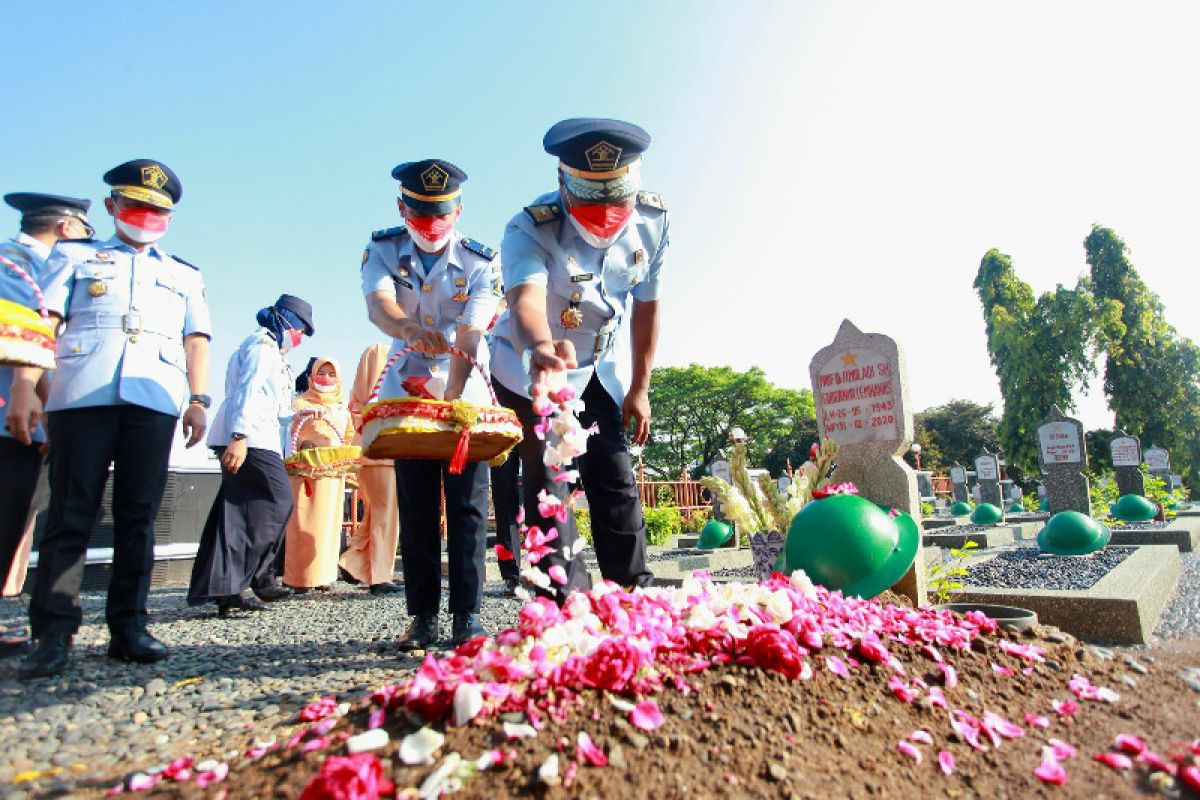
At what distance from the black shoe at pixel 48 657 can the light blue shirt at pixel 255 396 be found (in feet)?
5.90

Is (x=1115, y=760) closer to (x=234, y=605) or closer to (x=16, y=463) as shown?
(x=16, y=463)

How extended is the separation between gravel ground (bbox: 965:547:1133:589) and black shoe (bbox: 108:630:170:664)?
207 inches

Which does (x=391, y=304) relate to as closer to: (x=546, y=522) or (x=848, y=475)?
(x=546, y=522)

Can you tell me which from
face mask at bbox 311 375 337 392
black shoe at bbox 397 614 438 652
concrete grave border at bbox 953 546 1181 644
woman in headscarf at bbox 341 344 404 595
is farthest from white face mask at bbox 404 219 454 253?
concrete grave border at bbox 953 546 1181 644

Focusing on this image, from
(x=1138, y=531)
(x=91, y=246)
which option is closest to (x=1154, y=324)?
(x=1138, y=531)

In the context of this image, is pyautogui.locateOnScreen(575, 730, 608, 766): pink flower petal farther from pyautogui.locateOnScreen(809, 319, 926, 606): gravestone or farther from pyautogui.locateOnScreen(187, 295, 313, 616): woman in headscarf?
pyautogui.locateOnScreen(187, 295, 313, 616): woman in headscarf

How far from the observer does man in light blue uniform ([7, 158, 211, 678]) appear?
279 centimetres

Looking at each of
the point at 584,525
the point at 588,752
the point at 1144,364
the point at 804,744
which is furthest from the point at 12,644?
the point at 1144,364

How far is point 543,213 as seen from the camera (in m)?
2.87

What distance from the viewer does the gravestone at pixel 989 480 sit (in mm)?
18312

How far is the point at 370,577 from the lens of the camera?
18.4 ft

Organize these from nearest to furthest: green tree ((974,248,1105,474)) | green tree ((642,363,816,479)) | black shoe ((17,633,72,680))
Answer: black shoe ((17,633,72,680)), green tree ((974,248,1105,474)), green tree ((642,363,816,479))

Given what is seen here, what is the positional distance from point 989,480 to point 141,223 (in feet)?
65.8

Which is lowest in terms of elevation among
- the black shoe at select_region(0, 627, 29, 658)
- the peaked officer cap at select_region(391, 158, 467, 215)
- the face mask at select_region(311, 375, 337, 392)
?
the black shoe at select_region(0, 627, 29, 658)
